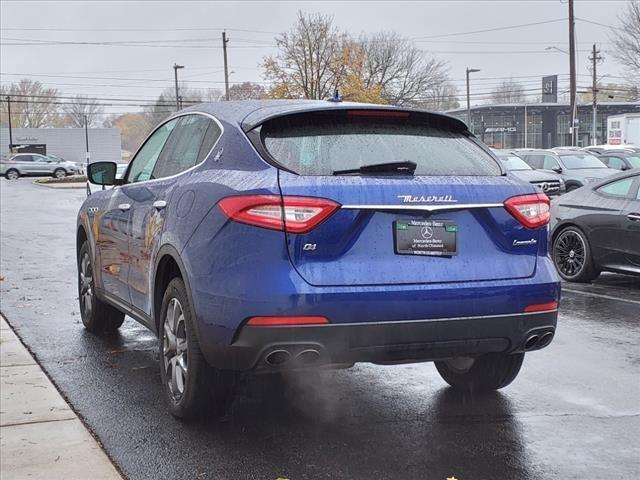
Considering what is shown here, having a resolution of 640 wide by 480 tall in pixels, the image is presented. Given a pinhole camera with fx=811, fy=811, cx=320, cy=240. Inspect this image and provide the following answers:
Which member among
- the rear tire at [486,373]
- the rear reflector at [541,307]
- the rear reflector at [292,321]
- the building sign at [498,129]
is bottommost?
the rear tire at [486,373]

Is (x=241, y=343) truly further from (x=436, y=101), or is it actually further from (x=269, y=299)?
(x=436, y=101)

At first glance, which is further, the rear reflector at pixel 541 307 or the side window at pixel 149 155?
the side window at pixel 149 155

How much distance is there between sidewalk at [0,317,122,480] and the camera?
401 centimetres

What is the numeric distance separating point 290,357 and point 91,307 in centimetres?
352

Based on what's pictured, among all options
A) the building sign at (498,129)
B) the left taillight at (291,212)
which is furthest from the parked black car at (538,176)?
the building sign at (498,129)

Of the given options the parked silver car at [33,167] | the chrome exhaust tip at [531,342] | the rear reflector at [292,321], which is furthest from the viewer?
the parked silver car at [33,167]

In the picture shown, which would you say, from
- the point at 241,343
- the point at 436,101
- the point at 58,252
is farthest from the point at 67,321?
the point at 436,101

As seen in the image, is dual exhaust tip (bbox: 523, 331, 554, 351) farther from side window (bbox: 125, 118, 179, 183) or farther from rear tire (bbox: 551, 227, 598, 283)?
rear tire (bbox: 551, 227, 598, 283)

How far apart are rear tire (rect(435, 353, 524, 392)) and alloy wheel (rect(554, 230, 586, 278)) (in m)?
5.05

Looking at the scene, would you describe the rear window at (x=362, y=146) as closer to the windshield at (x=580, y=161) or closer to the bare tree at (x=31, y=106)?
the windshield at (x=580, y=161)

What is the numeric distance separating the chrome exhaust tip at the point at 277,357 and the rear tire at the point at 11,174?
55144mm

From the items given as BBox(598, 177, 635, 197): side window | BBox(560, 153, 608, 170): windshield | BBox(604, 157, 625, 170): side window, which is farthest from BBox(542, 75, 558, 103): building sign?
BBox(598, 177, 635, 197): side window

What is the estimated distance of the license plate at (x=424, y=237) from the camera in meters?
3.96

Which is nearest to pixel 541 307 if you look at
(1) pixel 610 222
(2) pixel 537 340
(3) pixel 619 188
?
(2) pixel 537 340
